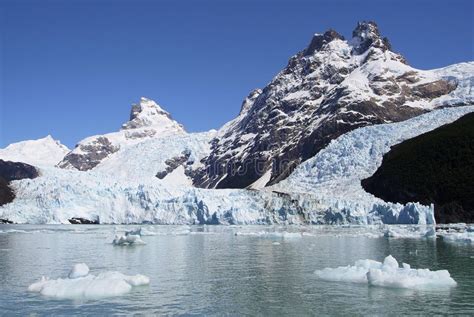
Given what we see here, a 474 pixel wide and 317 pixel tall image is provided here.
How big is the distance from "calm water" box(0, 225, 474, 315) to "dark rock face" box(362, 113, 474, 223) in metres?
42.1

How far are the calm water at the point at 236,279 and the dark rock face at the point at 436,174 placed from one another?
138ft

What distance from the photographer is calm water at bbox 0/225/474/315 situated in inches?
526

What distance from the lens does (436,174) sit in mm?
76000

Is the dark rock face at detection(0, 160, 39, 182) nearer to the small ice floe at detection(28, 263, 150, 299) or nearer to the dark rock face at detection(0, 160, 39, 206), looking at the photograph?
the dark rock face at detection(0, 160, 39, 206)

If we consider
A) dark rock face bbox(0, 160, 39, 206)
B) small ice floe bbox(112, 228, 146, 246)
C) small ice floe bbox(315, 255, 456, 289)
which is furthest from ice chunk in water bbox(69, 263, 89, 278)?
dark rock face bbox(0, 160, 39, 206)

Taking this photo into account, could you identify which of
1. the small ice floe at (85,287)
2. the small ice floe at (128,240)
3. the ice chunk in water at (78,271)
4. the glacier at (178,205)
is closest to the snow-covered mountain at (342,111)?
the glacier at (178,205)

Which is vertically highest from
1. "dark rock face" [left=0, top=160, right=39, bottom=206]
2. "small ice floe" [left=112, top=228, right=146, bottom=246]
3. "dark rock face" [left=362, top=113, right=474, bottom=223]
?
"dark rock face" [left=0, top=160, right=39, bottom=206]

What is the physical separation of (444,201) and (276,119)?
126m

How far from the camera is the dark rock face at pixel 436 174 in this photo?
7044 cm

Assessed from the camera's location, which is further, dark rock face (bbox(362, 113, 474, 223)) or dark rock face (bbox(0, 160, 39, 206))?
dark rock face (bbox(0, 160, 39, 206))

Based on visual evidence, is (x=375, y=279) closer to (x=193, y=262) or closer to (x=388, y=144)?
(x=193, y=262)

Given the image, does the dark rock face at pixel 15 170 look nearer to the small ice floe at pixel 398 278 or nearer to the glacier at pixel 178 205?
the glacier at pixel 178 205

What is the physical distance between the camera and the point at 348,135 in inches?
3273

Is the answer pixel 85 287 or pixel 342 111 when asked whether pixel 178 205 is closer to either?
pixel 85 287
